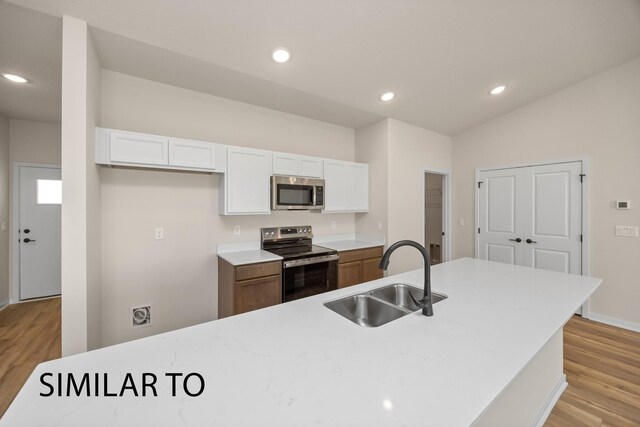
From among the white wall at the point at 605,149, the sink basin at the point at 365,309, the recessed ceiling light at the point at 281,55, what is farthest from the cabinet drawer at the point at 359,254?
the white wall at the point at 605,149

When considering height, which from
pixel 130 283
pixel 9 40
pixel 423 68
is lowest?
pixel 130 283

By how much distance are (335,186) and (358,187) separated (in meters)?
0.44

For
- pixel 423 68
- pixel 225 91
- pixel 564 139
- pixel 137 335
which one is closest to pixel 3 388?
pixel 137 335

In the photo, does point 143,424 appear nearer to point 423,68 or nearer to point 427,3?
point 427,3

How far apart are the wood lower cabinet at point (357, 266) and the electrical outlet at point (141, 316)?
203cm

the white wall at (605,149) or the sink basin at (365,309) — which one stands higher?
the white wall at (605,149)

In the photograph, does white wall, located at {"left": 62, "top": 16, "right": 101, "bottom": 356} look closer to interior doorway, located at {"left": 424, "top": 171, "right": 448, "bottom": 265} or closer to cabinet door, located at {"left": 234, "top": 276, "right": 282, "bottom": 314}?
cabinet door, located at {"left": 234, "top": 276, "right": 282, "bottom": 314}

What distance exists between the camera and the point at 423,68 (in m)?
2.85

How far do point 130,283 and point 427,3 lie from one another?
354 centimetres

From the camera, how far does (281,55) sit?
2.43m

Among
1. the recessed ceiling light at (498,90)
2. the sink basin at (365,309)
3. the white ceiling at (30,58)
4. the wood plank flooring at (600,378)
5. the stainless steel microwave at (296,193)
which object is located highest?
the recessed ceiling light at (498,90)

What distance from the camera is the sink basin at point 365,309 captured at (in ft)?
5.08

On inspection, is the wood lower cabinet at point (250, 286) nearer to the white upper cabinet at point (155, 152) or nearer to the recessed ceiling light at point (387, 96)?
the white upper cabinet at point (155, 152)

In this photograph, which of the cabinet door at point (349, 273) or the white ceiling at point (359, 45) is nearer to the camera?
the white ceiling at point (359, 45)
